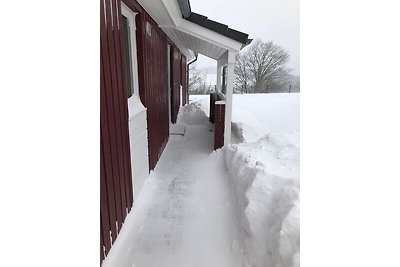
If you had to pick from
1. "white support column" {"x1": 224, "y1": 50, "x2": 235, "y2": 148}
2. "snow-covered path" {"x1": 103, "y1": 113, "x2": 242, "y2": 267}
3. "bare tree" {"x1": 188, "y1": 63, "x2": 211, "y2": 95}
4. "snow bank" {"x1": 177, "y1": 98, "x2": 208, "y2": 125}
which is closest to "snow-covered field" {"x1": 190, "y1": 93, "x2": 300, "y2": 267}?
"snow-covered path" {"x1": 103, "y1": 113, "x2": 242, "y2": 267}

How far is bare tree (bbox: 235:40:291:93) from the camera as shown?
2225 centimetres

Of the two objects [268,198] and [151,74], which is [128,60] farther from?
[268,198]

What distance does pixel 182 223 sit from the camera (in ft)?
8.96

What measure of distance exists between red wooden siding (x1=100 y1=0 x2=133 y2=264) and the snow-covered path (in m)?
0.23

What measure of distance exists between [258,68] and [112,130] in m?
22.1

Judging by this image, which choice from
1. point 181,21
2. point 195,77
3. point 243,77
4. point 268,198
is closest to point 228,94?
point 181,21

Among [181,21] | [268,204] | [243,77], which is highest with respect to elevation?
[243,77]

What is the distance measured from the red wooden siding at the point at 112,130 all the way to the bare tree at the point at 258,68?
20.6 m

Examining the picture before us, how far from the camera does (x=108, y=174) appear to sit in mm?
2072

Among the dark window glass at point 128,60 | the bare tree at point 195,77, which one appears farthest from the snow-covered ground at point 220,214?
the bare tree at point 195,77

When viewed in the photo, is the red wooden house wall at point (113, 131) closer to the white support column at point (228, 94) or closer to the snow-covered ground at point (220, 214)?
the snow-covered ground at point (220, 214)
